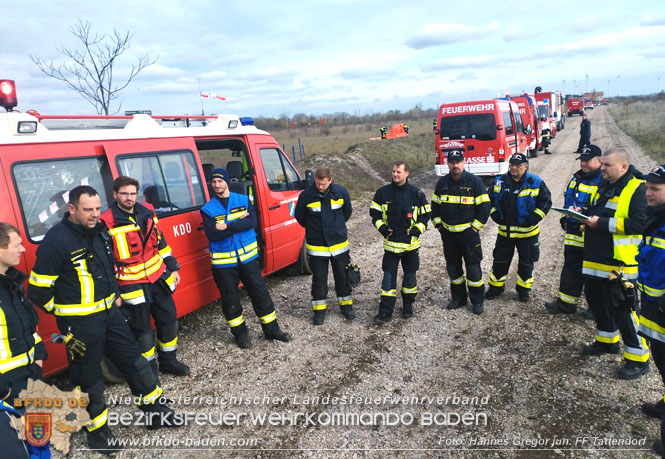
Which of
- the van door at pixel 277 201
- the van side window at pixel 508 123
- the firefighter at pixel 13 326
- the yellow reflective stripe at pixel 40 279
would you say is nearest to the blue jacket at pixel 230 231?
the van door at pixel 277 201

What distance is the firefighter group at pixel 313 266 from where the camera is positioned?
282 centimetres

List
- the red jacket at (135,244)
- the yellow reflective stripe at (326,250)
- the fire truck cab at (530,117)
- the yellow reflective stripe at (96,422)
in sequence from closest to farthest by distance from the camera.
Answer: the yellow reflective stripe at (96,422) < the red jacket at (135,244) < the yellow reflective stripe at (326,250) < the fire truck cab at (530,117)

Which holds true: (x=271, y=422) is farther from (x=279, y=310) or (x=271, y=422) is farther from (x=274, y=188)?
(x=274, y=188)

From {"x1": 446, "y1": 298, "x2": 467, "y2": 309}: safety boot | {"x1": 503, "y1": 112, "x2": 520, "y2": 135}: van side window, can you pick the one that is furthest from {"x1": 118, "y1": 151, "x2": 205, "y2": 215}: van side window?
{"x1": 503, "y1": 112, "x2": 520, "y2": 135}: van side window

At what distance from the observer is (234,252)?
14.5ft

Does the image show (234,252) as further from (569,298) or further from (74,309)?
(569,298)

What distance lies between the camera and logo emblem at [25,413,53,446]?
2654 millimetres

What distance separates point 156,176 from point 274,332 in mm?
2067

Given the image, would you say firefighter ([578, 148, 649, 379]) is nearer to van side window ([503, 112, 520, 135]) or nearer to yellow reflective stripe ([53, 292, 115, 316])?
yellow reflective stripe ([53, 292, 115, 316])

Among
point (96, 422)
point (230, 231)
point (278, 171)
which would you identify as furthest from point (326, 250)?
point (96, 422)

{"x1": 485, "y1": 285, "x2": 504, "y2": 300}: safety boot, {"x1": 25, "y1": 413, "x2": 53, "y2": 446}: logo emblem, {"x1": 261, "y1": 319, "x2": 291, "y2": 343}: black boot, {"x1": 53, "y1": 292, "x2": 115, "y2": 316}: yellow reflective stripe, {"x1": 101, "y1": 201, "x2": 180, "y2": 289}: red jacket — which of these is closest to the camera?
{"x1": 25, "y1": 413, "x2": 53, "y2": 446}: logo emblem

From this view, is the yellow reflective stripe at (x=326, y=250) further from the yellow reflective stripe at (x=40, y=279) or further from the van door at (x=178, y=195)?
the yellow reflective stripe at (x=40, y=279)

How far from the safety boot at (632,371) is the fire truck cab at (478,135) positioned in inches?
333

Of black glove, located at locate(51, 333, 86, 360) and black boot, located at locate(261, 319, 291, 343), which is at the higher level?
black glove, located at locate(51, 333, 86, 360)
